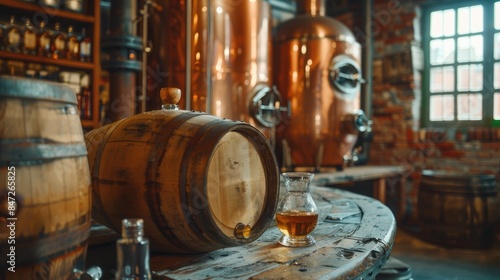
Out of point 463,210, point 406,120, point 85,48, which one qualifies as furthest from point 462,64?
point 85,48

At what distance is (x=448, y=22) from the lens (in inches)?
226

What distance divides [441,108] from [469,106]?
376 millimetres

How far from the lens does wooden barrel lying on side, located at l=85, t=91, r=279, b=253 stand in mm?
1052

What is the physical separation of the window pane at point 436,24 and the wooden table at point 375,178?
78.9 inches

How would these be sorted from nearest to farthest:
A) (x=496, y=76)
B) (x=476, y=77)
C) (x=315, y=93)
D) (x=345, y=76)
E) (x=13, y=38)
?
(x=13, y=38)
(x=315, y=93)
(x=345, y=76)
(x=496, y=76)
(x=476, y=77)

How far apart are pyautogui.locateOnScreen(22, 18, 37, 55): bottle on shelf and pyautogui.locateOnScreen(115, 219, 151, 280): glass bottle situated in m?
3.36

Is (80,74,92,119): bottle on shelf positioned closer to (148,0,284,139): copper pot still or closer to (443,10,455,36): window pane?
(148,0,284,139): copper pot still

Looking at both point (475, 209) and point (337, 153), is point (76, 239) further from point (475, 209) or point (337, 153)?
point (475, 209)

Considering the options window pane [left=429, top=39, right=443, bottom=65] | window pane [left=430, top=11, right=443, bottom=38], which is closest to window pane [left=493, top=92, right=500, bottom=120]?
window pane [left=429, top=39, right=443, bottom=65]

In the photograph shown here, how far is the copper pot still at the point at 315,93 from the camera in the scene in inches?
177

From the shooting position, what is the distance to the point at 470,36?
18.1 feet

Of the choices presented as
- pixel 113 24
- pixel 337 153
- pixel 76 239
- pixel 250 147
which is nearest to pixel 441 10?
pixel 337 153

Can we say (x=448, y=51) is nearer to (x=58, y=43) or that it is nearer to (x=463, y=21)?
(x=463, y=21)

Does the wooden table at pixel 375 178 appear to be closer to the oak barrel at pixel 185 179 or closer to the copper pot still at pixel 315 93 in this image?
the copper pot still at pixel 315 93
